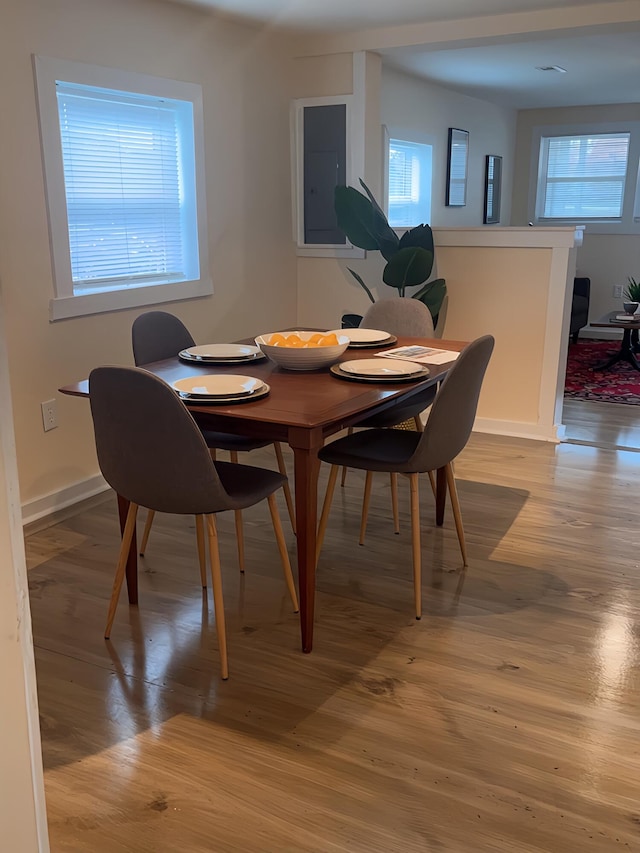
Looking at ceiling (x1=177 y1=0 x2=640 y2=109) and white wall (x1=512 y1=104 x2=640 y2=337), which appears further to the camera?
white wall (x1=512 y1=104 x2=640 y2=337)

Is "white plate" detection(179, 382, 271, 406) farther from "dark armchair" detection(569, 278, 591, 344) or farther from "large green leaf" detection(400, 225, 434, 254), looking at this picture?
"dark armchair" detection(569, 278, 591, 344)

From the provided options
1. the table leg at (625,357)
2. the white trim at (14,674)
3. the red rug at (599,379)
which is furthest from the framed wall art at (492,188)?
the white trim at (14,674)

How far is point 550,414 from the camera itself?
4418 millimetres

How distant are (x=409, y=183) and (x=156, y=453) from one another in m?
5.03

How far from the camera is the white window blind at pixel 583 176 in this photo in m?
8.05

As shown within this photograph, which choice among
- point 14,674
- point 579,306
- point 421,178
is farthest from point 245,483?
point 579,306

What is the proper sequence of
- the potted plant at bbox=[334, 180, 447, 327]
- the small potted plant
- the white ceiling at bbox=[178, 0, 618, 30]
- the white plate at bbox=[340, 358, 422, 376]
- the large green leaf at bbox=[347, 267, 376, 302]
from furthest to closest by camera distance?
the small potted plant
the large green leaf at bbox=[347, 267, 376, 302]
the potted plant at bbox=[334, 180, 447, 327]
the white ceiling at bbox=[178, 0, 618, 30]
the white plate at bbox=[340, 358, 422, 376]

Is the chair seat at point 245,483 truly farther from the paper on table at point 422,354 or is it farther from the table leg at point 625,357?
the table leg at point 625,357

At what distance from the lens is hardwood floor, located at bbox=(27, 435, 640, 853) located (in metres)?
1.70

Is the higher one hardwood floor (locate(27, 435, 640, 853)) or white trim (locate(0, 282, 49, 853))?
white trim (locate(0, 282, 49, 853))

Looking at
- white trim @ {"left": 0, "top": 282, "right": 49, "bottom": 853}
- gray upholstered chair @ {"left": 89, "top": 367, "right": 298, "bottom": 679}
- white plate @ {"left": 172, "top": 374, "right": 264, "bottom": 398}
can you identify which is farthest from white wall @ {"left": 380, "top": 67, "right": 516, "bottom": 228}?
white trim @ {"left": 0, "top": 282, "right": 49, "bottom": 853}

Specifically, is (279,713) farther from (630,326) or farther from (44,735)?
(630,326)

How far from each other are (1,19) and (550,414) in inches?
127

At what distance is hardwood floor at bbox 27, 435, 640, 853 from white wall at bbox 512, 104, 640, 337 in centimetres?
539
